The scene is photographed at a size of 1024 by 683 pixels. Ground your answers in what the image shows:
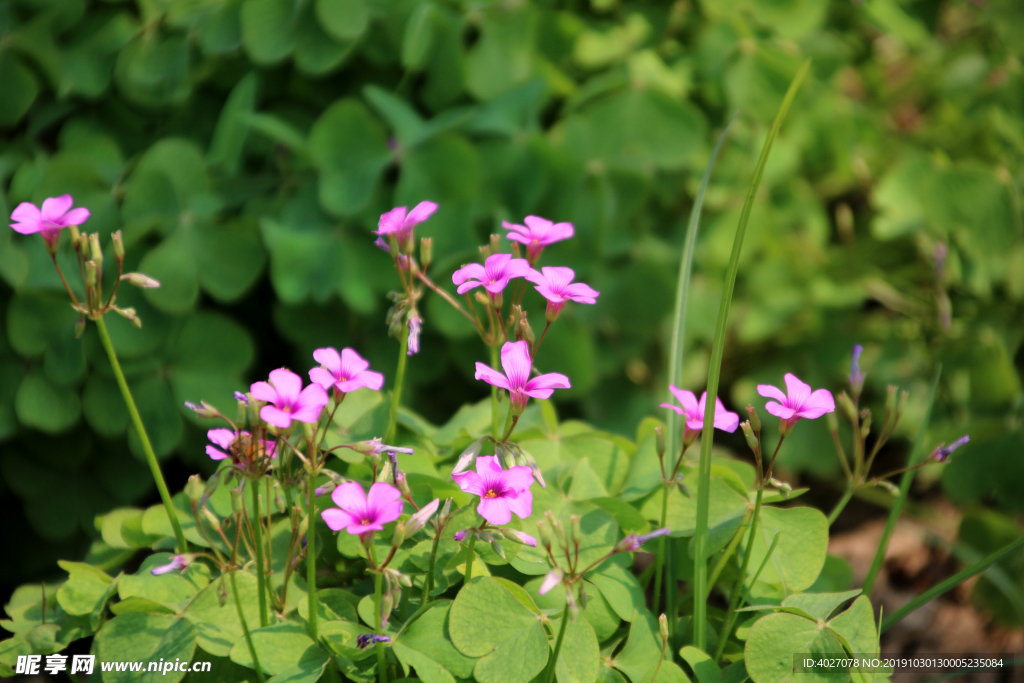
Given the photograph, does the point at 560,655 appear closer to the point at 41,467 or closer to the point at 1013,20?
the point at 41,467

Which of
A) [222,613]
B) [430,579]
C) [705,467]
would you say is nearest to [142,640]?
[222,613]

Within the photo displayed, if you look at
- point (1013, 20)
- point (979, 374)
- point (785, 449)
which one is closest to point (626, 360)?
point (785, 449)

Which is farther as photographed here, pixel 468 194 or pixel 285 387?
pixel 468 194

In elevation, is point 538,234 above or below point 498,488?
above

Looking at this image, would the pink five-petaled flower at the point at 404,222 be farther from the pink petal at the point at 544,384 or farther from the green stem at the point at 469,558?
the green stem at the point at 469,558

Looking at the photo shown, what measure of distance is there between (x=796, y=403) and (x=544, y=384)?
272 millimetres

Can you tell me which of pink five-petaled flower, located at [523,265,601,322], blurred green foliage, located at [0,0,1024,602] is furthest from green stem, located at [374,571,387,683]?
blurred green foliage, located at [0,0,1024,602]

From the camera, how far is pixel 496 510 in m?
0.62

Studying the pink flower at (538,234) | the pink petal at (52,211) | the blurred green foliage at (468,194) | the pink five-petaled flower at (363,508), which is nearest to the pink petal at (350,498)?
the pink five-petaled flower at (363,508)

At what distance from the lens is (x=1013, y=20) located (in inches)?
69.6

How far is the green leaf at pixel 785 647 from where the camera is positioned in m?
0.70

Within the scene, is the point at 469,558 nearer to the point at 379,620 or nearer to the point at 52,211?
the point at 379,620

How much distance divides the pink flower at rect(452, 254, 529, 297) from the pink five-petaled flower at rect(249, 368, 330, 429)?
0.17 m

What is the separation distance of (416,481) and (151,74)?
1090 mm
